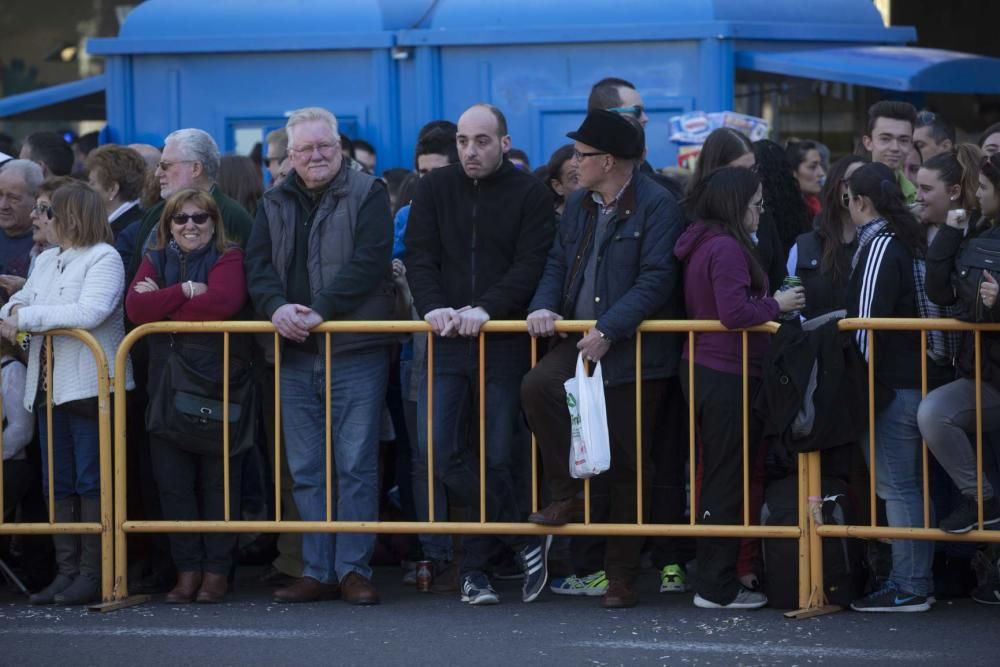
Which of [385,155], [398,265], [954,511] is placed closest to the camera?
[954,511]

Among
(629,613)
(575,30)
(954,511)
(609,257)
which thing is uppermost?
(575,30)

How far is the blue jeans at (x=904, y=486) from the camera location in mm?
7082

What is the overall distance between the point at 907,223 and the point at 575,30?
5.93m

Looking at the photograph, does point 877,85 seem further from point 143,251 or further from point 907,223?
point 143,251

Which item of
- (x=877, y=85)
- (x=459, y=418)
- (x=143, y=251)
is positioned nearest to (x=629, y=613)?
(x=459, y=418)

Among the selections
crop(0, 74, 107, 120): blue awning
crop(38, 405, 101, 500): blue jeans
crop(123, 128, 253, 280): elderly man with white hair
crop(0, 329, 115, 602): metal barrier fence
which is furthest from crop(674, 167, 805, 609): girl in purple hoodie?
crop(0, 74, 107, 120): blue awning

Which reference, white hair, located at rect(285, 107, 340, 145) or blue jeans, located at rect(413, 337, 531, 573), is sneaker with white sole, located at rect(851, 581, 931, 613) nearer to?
blue jeans, located at rect(413, 337, 531, 573)

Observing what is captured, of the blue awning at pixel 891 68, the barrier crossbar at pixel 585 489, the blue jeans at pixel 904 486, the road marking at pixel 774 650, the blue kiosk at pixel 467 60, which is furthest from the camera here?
the blue kiosk at pixel 467 60

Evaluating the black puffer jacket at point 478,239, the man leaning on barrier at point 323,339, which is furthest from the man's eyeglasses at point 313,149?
the black puffer jacket at point 478,239

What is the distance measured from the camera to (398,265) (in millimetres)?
8109

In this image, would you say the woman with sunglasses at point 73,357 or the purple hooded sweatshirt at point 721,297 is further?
the woman with sunglasses at point 73,357

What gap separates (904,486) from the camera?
7117mm

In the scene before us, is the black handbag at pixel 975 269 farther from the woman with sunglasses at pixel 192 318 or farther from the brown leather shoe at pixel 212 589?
the brown leather shoe at pixel 212 589

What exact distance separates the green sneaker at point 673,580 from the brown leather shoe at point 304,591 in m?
1.52
